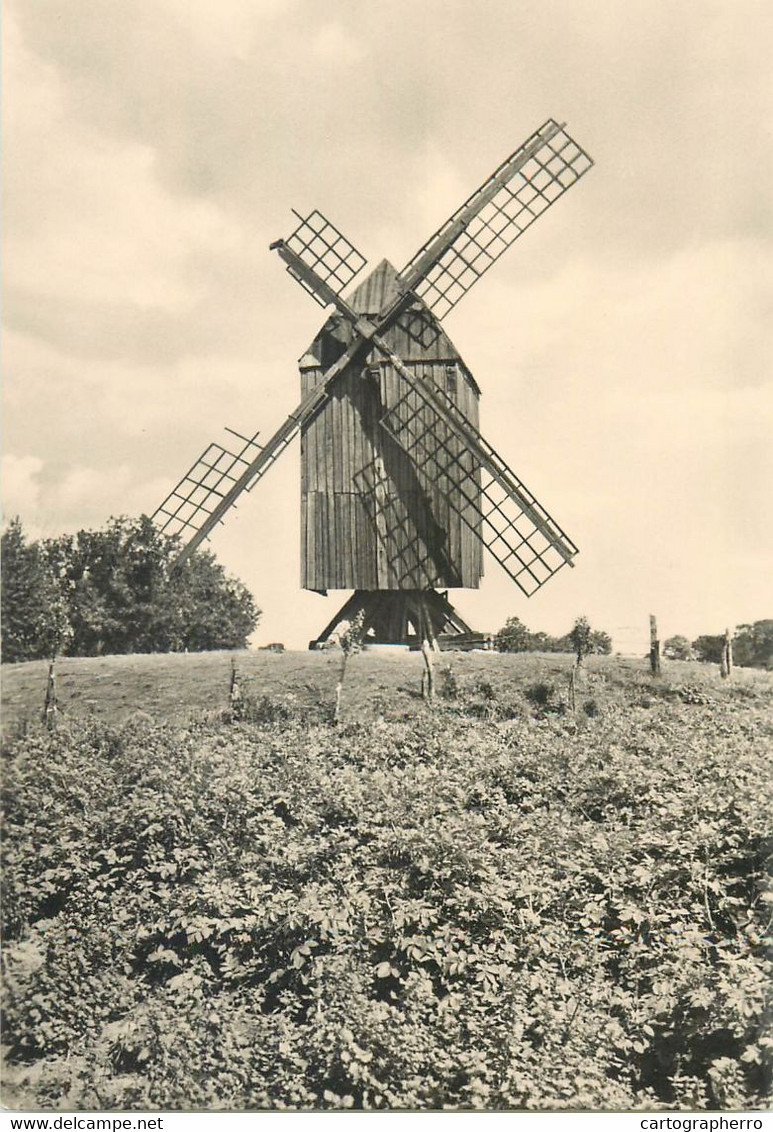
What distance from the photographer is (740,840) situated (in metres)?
6.91

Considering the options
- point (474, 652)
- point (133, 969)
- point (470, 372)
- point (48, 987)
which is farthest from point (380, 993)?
point (470, 372)

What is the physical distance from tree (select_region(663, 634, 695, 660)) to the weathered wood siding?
245 inches

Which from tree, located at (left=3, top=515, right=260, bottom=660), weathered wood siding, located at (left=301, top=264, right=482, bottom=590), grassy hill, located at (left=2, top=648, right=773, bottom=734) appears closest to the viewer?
grassy hill, located at (left=2, top=648, right=773, bottom=734)

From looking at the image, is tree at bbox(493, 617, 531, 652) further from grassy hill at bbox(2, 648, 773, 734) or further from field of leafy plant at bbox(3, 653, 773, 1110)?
field of leafy plant at bbox(3, 653, 773, 1110)

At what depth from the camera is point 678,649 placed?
20.6m

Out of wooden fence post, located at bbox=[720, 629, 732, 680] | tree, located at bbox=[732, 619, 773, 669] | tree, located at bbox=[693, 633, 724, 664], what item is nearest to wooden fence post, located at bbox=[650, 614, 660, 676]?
wooden fence post, located at bbox=[720, 629, 732, 680]

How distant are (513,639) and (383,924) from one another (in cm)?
903

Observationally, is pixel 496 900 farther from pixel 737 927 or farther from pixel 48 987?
pixel 48 987

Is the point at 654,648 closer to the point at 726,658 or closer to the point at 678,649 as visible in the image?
the point at 726,658

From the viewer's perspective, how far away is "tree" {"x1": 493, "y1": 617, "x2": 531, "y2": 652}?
13.4 meters

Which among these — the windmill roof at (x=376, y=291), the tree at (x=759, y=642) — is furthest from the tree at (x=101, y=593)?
the tree at (x=759, y=642)

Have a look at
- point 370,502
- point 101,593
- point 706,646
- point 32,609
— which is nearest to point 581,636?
point 370,502

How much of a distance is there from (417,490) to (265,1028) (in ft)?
26.8

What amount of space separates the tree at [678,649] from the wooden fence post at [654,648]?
2.35m
